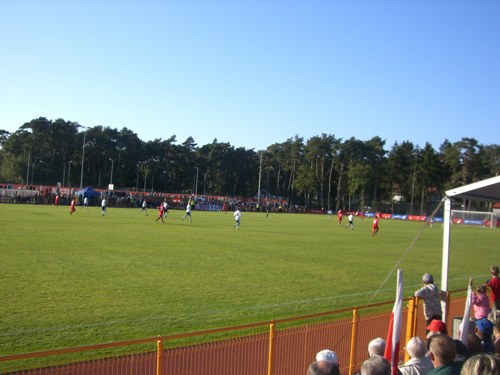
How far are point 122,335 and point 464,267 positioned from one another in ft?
51.5

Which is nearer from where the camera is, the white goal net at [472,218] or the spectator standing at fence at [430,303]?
the spectator standing at fence at [430,303]

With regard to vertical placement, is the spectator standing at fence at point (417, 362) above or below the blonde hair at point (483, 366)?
below

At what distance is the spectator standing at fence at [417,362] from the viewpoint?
4.65 meters

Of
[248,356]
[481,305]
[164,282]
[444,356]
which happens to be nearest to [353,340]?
[248,356]

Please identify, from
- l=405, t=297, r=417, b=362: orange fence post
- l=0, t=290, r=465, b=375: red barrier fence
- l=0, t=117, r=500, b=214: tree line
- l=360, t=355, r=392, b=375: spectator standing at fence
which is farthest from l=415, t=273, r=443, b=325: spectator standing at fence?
Result: l=0, t=117, r=500, b=214: tree line

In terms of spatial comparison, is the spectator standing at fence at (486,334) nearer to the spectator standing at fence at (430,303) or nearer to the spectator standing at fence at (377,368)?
the spectator standing at fence at (430,303)

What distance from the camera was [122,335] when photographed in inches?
301

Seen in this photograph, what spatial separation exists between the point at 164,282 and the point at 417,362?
27.3 ft

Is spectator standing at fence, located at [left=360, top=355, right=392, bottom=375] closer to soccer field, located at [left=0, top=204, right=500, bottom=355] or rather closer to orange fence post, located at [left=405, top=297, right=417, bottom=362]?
orange fence post, located at [left=405, top=297, right=417, bottom=362]

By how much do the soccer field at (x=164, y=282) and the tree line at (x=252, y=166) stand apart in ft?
216

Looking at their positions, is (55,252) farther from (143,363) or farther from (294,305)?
(143,363)

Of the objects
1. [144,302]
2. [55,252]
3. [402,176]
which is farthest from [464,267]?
[402,176]

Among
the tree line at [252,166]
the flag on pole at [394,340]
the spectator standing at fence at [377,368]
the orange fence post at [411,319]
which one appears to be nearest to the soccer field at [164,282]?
the orange fence post at [411,319]

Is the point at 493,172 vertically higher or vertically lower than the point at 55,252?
higher
